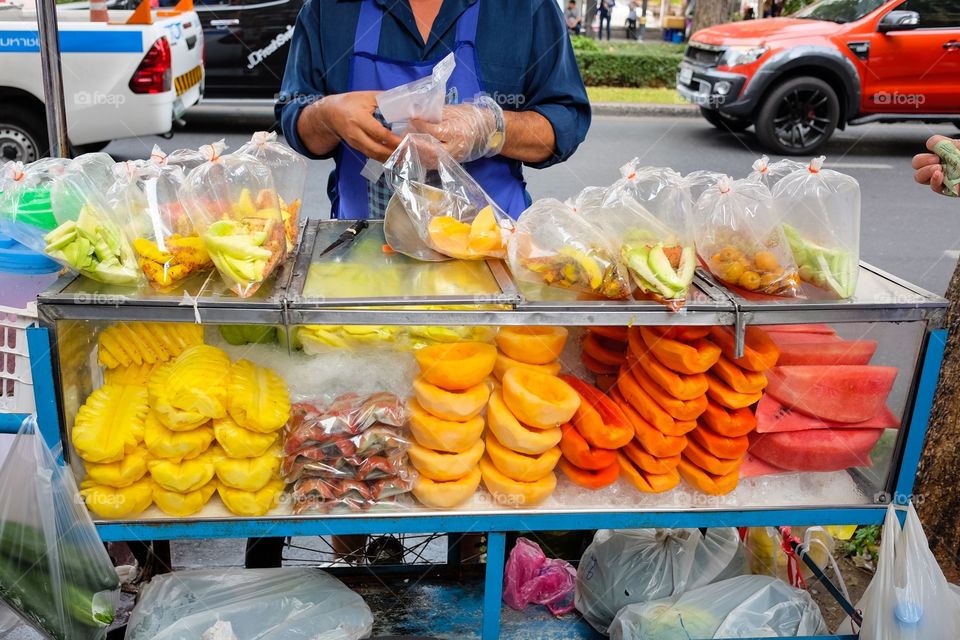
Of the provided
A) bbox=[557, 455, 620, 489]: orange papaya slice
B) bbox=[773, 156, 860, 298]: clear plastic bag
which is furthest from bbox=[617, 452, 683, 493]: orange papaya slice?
bbox=[773, 156, 860, 298]: clear plastic bag

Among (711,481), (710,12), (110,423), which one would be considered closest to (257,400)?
(110,423)

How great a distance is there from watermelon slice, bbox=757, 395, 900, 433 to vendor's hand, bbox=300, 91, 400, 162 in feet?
3.36

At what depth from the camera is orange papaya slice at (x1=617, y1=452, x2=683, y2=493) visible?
1.90 meters

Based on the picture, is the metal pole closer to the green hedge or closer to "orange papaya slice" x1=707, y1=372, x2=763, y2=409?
"orange papaya slice" x1=707, y1=372, x2=763, y2=409

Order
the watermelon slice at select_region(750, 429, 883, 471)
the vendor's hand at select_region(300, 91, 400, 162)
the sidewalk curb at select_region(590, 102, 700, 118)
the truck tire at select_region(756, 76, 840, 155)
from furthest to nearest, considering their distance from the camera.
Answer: the sidewalk curb at select_region(590, 102, 700, 118) → the truck tire at select_region(756, 76, 840, 155) → the vendor's hand at select_region(300, 91, 400, 162) → the watermelon slice at select_region(750, 429, 883, 471)

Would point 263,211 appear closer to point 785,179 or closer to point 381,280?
point 381,280

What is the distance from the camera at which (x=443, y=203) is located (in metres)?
1.97

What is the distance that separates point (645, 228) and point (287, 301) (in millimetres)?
751

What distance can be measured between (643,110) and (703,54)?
1516mm

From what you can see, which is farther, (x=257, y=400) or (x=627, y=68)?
(x=627, y=68)

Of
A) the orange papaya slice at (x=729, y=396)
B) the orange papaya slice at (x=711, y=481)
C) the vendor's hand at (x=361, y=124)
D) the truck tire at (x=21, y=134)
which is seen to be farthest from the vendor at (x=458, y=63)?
the truck tire at (x=21, y=134)

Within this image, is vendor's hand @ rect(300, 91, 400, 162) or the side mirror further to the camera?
the side mirror

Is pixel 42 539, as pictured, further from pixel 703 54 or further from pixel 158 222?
pixel 703 54

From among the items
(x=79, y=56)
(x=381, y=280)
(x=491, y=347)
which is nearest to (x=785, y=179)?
(x=491, y=347)
